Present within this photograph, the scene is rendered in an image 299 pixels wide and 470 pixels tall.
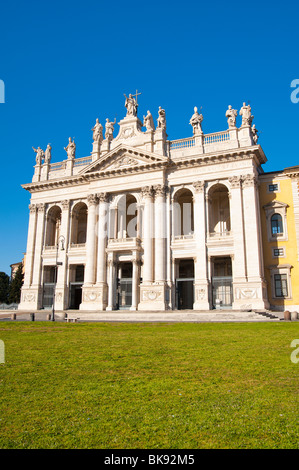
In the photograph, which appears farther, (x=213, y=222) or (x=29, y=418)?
(x=213, y=222)

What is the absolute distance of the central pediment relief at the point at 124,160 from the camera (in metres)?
43.9

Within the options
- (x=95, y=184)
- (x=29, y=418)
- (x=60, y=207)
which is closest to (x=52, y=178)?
(x=60, y=207)

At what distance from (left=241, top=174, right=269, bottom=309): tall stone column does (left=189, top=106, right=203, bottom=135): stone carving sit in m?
8.19

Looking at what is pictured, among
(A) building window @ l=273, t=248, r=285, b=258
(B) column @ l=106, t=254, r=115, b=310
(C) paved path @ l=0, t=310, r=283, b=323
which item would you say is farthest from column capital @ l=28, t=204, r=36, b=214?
(A) building window @ l=273, t=248, r=285, b=258

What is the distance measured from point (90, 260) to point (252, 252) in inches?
732

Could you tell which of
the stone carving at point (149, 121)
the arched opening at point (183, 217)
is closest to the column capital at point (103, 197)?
the arched opening at point (183, 217)

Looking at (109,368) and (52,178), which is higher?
(52,178)

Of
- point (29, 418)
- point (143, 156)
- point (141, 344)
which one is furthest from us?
point (143, 156)

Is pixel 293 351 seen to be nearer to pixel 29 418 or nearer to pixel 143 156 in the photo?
pixel 29 418

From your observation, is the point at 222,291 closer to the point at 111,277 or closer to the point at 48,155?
the point at 111,277

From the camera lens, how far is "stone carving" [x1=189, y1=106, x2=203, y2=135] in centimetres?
4415

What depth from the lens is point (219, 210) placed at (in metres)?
45.4
